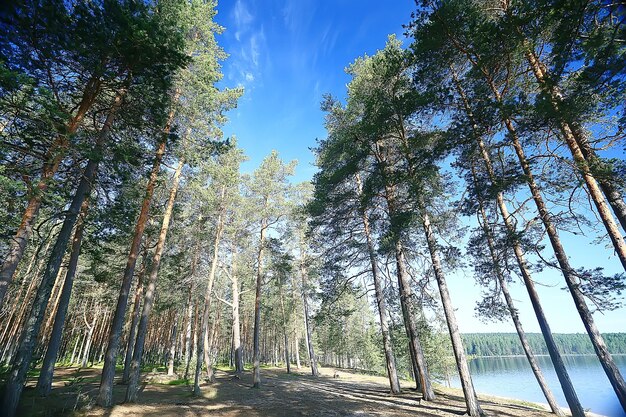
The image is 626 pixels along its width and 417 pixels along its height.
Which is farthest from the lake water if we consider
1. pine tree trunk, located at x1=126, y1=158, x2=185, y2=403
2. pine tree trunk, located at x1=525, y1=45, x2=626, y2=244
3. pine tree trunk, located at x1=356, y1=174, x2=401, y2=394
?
pine tree trunk, located at x1=126, y1=158, x2=185, y2=403

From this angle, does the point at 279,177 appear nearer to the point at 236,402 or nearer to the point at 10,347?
the point at 236,402

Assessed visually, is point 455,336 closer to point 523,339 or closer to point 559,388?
point 523,339

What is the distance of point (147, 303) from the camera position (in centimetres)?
1182

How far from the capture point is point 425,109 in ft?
33.8

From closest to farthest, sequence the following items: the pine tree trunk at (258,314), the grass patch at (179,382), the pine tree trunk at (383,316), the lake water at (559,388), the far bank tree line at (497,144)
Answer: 1. the far bank tree line at (497,144)
2. the pine tree trunk at (383,316)
3. the pine tree trunk at (258,314)
4. the grass patch at (179,382)
5. the lake water at (559,388)

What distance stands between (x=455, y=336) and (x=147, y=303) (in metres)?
12.2

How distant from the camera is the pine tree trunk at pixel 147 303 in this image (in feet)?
32.3

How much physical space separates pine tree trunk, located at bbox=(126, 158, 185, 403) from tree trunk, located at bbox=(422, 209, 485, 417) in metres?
11.0

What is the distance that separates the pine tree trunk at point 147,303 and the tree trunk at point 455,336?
36.2ft

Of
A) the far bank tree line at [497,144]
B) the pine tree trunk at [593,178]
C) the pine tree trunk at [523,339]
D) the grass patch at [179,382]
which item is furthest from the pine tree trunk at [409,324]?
the grass patch at [179,382]

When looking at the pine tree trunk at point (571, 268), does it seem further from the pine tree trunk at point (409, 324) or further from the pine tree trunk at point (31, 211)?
the pine tree trunk at point (31, 211)

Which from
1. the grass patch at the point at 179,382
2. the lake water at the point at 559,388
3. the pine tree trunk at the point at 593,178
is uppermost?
the pine tree trunk at the point at 593,178

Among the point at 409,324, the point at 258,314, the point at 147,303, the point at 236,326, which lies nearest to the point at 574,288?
the point at 409,324

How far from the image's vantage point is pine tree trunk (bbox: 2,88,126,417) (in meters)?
6.80
